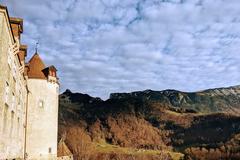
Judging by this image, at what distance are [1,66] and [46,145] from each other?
19.9 metres

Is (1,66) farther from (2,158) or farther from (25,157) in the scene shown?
(25,157)

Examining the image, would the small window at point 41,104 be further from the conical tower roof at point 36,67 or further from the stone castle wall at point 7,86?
the stone castle wall at point 7,86

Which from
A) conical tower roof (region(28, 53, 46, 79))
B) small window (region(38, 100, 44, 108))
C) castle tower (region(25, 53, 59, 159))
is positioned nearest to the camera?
castle tower (region(25, 53, 59, 159))

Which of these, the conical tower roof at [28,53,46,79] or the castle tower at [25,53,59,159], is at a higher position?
the conical tower roof at [28,53,46,79]

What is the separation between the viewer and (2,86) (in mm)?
18797

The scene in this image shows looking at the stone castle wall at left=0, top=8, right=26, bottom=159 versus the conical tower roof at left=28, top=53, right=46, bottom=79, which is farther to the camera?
the conical tower roof at left=28, top=53, right=46, bottom=79

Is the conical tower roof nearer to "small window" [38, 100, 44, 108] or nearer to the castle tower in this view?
the castle tower

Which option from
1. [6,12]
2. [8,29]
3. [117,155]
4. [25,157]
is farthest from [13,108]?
[117,155]

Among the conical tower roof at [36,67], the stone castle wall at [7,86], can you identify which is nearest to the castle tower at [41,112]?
the conical tower roof at [36,67]

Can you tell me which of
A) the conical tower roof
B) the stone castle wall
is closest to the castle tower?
the conical tower roof

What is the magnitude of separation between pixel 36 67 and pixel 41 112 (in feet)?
16.2

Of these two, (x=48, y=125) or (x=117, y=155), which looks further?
(x=117, y=155)

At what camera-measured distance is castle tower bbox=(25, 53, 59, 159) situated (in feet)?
118

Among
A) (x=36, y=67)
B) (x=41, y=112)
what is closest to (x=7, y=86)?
(x=41, y=112)
